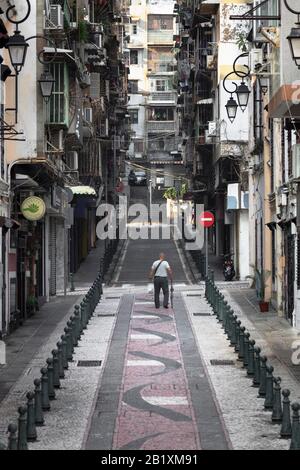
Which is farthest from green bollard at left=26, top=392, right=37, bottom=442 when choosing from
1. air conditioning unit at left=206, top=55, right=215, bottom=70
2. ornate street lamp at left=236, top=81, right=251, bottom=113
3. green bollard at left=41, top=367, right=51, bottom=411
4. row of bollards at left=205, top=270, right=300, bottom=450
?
air conditioning unit at left=206, top=55, right=215, bottom=70

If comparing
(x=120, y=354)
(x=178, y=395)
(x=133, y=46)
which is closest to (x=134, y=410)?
(x=178, y=395)

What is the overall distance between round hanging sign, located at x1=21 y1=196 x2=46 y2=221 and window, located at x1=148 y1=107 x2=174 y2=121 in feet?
289

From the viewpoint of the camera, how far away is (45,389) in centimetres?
1638

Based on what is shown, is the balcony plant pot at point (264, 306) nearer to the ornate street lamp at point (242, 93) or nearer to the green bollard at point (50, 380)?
the ornate street lamp at point (242, 93)

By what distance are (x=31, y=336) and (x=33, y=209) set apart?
401 cm

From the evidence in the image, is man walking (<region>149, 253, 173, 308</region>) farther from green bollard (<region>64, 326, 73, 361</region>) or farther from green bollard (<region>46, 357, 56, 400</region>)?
green bollard (<region>46, 357, 56, 400</region>)

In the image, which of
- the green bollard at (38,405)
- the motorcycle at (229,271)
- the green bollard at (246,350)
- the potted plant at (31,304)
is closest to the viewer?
the green bollard at (38,405)

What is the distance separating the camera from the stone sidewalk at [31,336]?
66.5 ft

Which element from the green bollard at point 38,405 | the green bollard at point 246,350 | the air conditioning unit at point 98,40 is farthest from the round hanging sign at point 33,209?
the air conditioning unit at point 98,40

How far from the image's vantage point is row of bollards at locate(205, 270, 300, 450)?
1294 cm

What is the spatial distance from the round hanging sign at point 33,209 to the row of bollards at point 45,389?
9.81 ft

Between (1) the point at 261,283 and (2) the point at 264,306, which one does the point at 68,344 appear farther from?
(1) the point at 261,283

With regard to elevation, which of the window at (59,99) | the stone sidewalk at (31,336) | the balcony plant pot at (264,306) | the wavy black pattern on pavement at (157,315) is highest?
the window at (59,99)

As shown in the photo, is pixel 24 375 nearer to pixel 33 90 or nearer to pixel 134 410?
pixel 134 410
